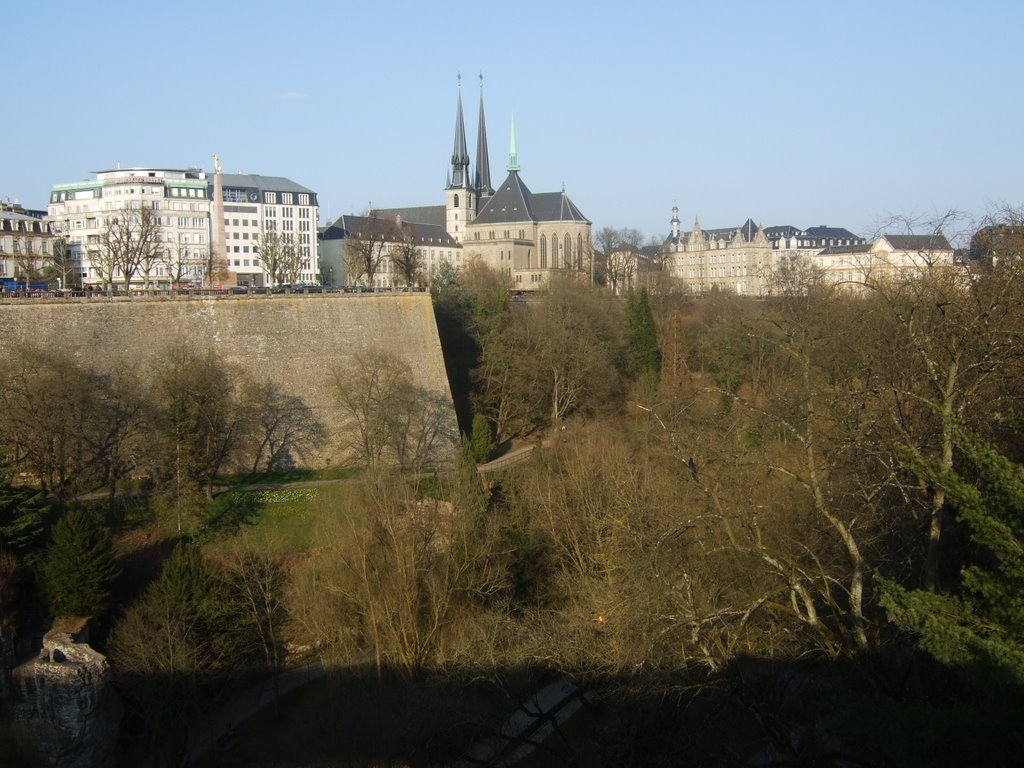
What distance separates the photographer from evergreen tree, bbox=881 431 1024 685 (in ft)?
20.9

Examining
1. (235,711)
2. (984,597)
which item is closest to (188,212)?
(235,711)

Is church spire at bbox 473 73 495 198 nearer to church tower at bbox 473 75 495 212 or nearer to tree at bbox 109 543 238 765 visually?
church tower at bbox 473 75 495 212

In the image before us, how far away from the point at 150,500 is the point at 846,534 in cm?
1587

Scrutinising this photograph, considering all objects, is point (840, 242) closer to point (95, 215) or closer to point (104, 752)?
point (95, 215)

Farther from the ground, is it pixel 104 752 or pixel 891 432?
pixel 891 432

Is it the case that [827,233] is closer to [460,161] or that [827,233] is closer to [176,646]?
[460,161]

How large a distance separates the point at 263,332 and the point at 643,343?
44.6ft

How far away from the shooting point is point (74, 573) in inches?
596

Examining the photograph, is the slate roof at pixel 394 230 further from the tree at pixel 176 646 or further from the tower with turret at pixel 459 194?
the tree at pixel 176 646

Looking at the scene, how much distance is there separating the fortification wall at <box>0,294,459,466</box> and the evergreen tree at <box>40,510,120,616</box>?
777cm

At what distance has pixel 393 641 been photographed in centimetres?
1379

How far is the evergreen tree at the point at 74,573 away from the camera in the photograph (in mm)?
15102

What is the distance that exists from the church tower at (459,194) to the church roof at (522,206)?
2097 millimetres

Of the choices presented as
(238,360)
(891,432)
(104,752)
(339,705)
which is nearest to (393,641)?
(339,705)
